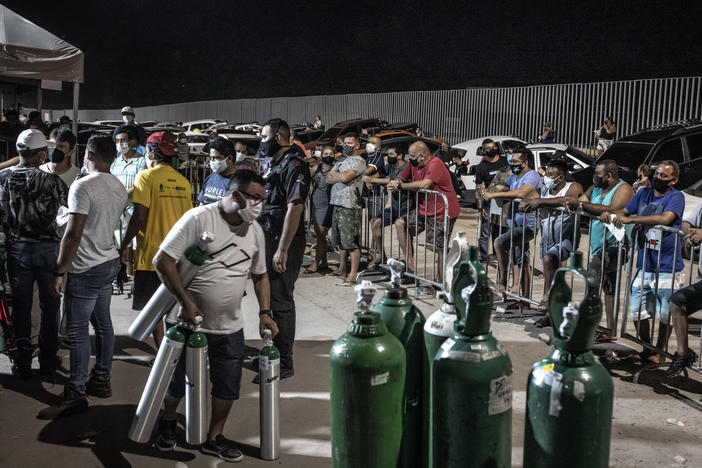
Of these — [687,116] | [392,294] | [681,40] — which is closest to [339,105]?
[681,40]

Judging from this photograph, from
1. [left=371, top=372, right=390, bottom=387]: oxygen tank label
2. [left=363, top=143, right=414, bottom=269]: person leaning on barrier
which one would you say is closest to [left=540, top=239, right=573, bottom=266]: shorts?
[left=363, top=143, right=414, bottom=269]: person leaning on barrier

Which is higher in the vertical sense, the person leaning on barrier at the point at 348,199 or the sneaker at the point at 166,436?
the person leaning on barrier at the point at 348,199

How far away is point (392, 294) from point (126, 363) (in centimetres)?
402

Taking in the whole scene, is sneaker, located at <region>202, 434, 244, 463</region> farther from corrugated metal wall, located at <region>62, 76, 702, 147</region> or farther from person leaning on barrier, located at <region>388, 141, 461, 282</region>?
corrugated metal wall, located at <region>62, 76, 702, 147</region>

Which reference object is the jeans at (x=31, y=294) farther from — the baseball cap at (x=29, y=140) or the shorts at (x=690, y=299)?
the shorts at (x=690, y=299)

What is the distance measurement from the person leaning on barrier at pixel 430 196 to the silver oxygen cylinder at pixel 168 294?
4850 millimetres

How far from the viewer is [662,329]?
655cm

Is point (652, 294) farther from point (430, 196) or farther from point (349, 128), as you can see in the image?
point (349, 128)

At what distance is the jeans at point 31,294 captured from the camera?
5816mm

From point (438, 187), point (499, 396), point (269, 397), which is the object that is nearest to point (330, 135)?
point (438, 187)

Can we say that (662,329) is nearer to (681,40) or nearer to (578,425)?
(578,425)

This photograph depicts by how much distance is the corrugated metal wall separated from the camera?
20964 mm

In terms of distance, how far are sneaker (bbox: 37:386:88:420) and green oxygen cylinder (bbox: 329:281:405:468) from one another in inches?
121

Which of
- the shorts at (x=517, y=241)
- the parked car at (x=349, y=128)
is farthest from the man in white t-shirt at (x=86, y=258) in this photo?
the parked car at (x=349, y=128)
